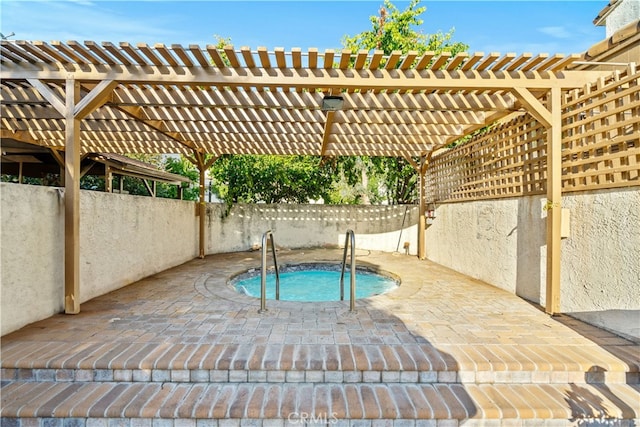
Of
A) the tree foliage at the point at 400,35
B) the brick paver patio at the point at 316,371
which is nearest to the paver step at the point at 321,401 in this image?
the brick paver patio at the point at 316,371

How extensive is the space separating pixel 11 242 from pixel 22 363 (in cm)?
147

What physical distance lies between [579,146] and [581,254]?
4.72 ft

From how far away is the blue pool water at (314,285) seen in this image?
6.84 metres

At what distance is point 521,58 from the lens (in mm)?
3916

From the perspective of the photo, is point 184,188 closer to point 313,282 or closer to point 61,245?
point 313,282

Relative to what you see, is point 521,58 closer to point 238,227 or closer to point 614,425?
point 614,425

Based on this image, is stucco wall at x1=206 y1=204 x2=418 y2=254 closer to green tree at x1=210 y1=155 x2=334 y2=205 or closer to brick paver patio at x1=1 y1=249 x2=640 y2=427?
green tree at x1=210 y1=155 x2=334 y2=205

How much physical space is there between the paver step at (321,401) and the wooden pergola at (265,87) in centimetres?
171

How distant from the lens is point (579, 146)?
157 inches

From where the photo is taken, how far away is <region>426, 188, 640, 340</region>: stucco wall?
3.30m

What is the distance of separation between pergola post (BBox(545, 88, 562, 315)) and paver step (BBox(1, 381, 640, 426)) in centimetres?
149

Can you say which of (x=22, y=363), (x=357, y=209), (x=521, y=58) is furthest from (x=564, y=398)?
(x=357, y=209)

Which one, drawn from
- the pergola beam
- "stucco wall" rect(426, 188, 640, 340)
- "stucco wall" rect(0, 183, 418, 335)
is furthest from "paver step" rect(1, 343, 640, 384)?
the pergola beam

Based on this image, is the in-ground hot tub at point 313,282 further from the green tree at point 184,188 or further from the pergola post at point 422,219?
the green tree at point 184,188
